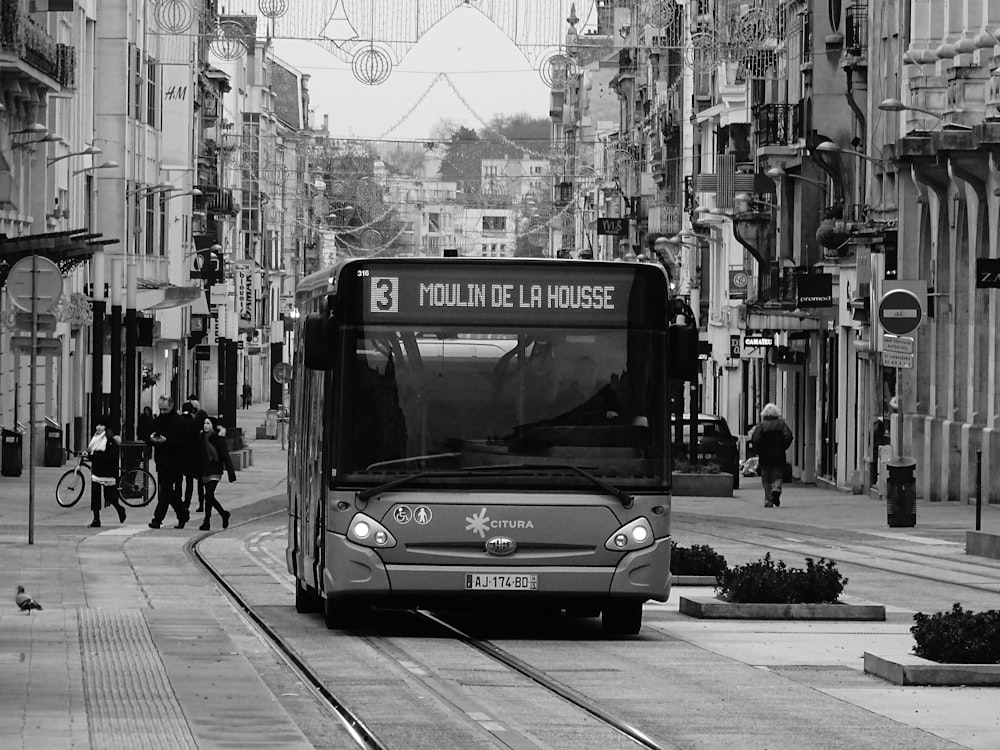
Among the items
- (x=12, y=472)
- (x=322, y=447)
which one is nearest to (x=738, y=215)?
(x=12, y=472)

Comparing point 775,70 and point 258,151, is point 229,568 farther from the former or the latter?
point 258,151

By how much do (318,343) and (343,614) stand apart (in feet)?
6.86

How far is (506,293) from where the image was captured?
17156mm

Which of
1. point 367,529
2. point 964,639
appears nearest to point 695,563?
point 367,529

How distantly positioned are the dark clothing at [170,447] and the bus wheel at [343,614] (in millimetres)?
16341

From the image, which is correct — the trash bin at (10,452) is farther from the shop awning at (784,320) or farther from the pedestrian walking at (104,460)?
the shop awning at (784,320)

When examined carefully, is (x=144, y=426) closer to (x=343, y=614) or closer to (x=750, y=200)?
(x=750, y=200)

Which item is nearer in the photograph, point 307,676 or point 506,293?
point 307,676

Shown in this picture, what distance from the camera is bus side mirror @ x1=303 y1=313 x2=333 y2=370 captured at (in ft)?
55.1

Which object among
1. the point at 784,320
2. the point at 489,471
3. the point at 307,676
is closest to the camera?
the point at 307,676

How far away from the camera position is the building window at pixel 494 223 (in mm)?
158800

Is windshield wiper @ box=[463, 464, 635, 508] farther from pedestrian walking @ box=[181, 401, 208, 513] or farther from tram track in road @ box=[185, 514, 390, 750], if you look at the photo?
pedestrian walking @ box=[181, 401, 208, 513]

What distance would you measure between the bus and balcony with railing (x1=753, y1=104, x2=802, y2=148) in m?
50.8

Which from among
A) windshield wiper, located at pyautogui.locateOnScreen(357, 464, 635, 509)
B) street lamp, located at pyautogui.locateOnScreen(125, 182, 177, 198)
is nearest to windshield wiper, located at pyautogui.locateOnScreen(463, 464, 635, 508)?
windshield wiper, located at pyautogui.locateOnScreen(357, 464, 635, 509)
